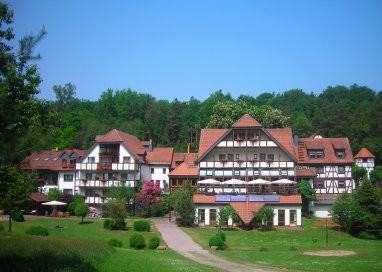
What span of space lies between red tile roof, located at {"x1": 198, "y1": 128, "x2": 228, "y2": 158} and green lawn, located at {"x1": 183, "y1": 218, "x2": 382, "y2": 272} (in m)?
12.3

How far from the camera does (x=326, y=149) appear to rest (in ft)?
208

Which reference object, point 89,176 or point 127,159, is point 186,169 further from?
point 89,176

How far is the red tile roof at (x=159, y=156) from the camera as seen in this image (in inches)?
2655

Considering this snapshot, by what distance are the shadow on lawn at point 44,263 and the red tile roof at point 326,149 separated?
44865 mm

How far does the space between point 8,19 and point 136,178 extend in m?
49.4

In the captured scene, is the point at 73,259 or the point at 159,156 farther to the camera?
the point at 159,156

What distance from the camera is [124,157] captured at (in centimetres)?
6238

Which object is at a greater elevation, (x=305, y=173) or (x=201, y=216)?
(x=305, y=173)

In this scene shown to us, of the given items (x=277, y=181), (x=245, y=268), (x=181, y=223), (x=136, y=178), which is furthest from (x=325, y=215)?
(x=245, y=268)

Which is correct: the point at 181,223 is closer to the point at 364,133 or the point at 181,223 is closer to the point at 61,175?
the point at 61,175

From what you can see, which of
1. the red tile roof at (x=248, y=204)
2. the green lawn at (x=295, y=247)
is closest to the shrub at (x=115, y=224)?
the green lawn at (x=295, y=247)

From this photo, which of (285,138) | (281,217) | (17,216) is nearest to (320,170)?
(285,138)

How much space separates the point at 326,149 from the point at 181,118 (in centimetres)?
4312

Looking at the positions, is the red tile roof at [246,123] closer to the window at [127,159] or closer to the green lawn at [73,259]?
the window at [127,159]
